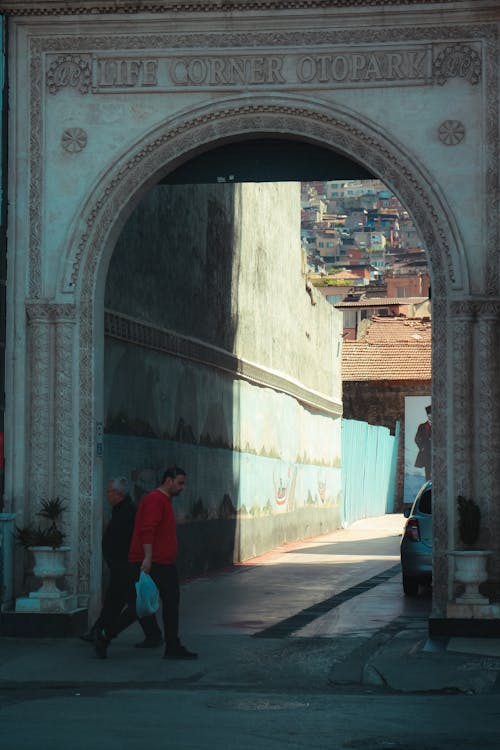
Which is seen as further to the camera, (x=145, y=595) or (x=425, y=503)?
(x=425, y=503)

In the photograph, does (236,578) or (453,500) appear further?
(236,578)

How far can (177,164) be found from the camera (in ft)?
47.1

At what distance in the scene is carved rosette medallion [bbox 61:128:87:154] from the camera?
1418 cm

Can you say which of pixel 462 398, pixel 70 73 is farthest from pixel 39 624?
pixel 70 73

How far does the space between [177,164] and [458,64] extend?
299cm

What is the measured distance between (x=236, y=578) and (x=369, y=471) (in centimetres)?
2238

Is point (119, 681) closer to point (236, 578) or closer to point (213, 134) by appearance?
point (213, 134)

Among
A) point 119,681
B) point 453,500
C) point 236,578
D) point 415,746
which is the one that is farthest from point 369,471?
point 415,746

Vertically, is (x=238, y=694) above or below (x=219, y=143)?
below

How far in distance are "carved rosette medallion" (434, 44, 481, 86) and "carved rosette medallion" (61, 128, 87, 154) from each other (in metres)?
3.58

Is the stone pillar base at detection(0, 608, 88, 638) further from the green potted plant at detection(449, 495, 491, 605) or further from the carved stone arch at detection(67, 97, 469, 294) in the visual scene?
the green potted plant at detection(449, 495, 491, 605)

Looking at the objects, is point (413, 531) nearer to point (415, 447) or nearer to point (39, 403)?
point (39, 403)

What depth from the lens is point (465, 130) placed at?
539 inches

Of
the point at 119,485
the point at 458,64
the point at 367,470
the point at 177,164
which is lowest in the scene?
the point at 367,470
